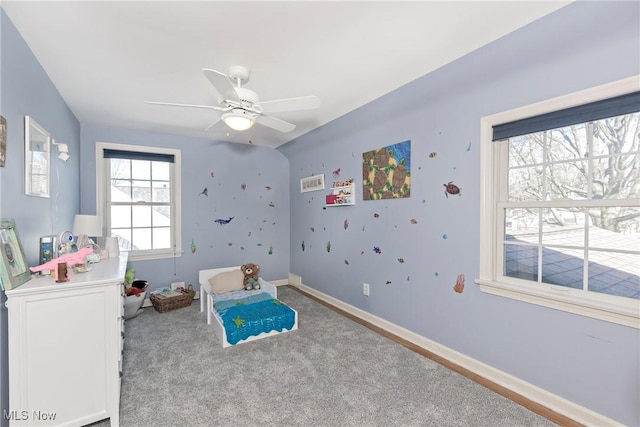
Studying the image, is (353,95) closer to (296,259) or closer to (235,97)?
(235,97)

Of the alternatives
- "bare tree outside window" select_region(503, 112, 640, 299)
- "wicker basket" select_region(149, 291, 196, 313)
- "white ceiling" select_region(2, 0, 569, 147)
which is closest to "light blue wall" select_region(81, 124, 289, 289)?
"wicker basket" select_region(149, 291, 196, 313)

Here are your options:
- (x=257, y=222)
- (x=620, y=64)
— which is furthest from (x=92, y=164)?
(x=620, y=64)

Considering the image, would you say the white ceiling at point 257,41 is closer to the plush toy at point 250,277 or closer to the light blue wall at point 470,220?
the light blue wall at point 470,220

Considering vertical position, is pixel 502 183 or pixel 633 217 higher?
pixel 502 183

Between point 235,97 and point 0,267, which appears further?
point 235,97

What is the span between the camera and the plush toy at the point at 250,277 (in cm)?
361

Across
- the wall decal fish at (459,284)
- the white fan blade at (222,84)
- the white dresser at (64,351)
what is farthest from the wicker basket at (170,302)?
the wall decal fish at (459,284)

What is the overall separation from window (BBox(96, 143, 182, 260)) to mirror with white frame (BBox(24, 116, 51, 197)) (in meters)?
1.59

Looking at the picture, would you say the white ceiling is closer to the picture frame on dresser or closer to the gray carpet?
the picture frame on dresser

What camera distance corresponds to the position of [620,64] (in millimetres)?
1475

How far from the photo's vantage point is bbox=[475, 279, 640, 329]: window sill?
4.89ft

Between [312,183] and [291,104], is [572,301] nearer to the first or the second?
[291,104]

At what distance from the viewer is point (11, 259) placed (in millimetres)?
1447

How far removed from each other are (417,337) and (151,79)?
320 cm
